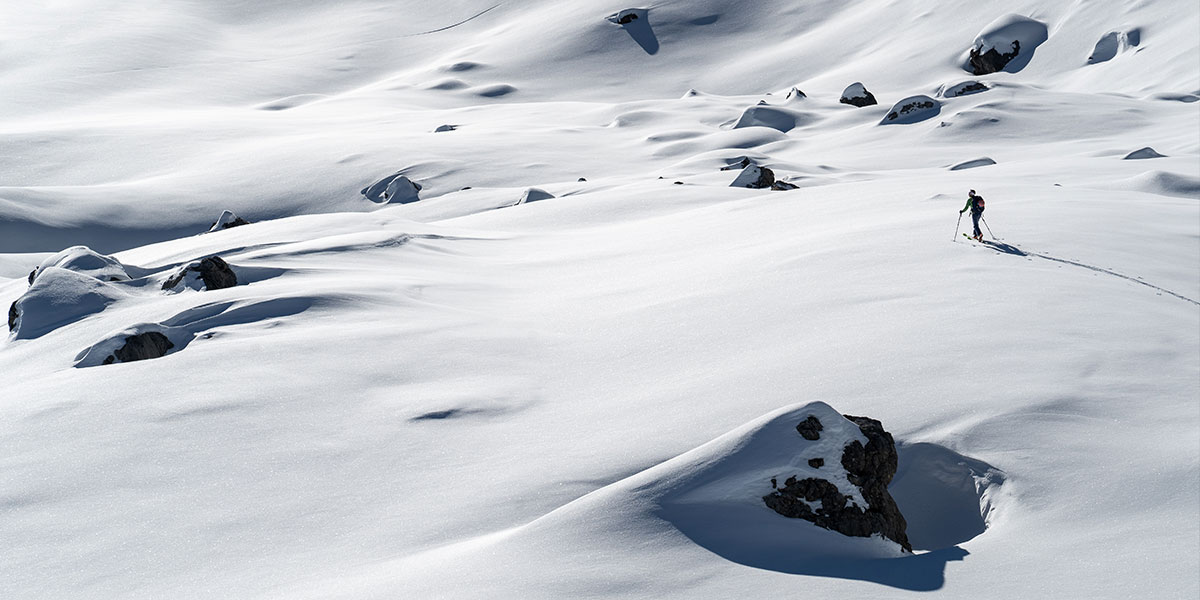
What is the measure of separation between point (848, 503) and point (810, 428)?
16.9 inches

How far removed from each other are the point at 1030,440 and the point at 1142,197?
10.3 m

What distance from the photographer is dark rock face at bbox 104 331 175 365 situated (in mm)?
8180

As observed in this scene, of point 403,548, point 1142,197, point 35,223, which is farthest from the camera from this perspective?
point 35,223

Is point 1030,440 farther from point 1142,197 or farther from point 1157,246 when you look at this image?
point 1142,197

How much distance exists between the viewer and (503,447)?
6348mm

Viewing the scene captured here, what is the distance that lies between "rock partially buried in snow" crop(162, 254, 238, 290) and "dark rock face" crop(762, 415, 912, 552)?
7477 millimetres

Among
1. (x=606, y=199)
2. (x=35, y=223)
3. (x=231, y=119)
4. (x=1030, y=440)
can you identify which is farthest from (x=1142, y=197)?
(x=231, y=119)

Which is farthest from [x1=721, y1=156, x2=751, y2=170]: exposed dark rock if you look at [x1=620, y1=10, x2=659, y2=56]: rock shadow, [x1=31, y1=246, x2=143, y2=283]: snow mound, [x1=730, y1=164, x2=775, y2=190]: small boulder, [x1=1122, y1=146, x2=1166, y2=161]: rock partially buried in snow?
[x1=620, y1=10, x2=659, y2=56]: rock shadow

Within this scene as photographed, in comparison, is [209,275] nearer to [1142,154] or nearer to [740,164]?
[740,164]

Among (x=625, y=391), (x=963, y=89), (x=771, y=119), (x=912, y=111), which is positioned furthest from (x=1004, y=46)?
(x=625, y=391)

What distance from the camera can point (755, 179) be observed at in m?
19.0

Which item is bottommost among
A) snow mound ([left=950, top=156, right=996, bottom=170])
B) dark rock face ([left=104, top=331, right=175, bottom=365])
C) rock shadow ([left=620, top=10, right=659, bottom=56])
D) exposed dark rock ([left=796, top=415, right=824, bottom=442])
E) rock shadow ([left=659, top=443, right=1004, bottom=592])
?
rock shadow ([left=659, top=443, right=1004, bottom=592])

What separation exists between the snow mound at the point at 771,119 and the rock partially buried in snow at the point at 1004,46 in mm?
13616

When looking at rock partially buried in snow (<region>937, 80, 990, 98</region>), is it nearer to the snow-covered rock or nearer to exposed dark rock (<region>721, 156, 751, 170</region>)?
exposed dark rock (<region>721, 156, 751, 170</region>)
